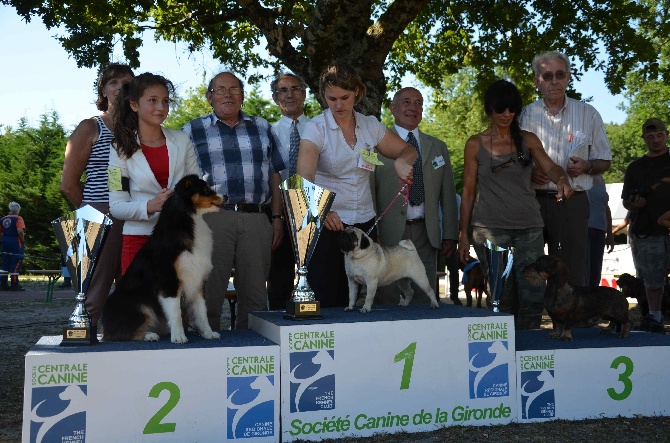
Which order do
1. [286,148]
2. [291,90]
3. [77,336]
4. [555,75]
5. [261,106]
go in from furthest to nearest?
[261,106]
[291,90]
[286,148]
[555,75]
[77,336]

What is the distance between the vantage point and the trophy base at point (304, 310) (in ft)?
11.6

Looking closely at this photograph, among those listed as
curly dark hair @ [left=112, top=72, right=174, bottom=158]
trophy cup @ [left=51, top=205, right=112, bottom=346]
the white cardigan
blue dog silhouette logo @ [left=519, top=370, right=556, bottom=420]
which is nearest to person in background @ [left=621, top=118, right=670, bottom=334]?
blue dog silhouette logo @ [left=519, top=370, right=556, bottom=420]

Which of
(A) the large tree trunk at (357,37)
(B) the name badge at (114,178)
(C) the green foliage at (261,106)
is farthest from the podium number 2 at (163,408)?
(C) the green foliage at (261,106)

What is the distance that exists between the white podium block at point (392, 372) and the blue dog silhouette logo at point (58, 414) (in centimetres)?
95

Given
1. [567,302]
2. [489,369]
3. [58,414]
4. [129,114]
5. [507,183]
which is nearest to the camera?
[58,414]

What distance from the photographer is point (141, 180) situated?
12.2 feet

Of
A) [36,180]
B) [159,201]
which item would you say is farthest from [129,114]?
[36,180]

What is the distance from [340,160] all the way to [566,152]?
1.77 meters

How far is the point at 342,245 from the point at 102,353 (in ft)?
4.86

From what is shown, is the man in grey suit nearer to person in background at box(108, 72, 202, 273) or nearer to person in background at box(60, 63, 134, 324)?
person in background at box(108, 72, 202, 273)

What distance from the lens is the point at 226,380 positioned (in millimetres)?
3225

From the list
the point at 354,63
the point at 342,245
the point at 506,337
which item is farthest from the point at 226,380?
the point at 354,63

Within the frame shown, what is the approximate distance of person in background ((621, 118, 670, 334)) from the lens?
7035 millimetres

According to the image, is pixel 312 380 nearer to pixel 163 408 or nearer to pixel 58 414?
pixel 163 408
